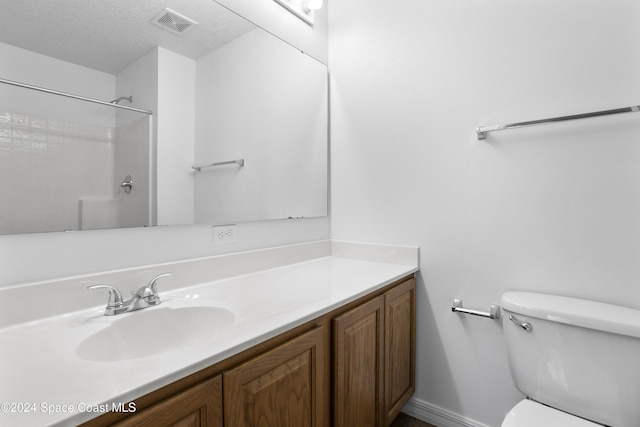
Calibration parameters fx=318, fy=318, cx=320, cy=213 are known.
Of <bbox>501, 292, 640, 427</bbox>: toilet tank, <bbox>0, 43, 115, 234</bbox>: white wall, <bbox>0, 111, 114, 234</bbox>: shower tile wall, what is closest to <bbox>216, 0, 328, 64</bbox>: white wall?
<bbox>0, 43, 115, 234</bbox>: white wall

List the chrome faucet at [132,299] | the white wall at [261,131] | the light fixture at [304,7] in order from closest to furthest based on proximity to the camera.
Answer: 1. the chrome faucet at [132,299]
2. the white wall at [261,131]
3. the light fixture at [304,7]

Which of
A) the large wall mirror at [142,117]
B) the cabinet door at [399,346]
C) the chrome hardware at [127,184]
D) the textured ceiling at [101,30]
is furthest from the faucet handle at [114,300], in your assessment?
the cabinet door at [399,346]

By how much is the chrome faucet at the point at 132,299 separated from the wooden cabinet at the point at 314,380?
17.7 inches

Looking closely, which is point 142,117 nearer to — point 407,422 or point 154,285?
point 154,285

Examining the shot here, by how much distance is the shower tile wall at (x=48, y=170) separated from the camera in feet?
2.86

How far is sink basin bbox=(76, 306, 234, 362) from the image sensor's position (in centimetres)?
85

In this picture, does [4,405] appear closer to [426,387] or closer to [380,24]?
[426,387]

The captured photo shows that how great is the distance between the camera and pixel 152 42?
118 cm

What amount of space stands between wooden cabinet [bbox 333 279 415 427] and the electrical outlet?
635 millimetres

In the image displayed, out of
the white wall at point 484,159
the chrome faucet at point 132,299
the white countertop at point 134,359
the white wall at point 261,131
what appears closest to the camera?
the white countertop at point 134,359

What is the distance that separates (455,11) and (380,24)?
393mm

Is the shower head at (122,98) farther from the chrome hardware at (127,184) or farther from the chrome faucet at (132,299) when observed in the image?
the chrome faucet at (132,299)

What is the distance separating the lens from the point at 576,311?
1082 millimetres

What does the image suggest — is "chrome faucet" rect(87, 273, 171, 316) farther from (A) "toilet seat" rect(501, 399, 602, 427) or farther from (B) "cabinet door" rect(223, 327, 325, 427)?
(A) "toilet seat" rect(501, 399, 602, 427)
